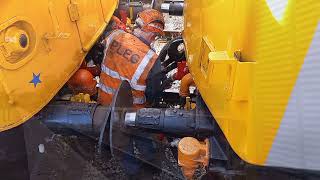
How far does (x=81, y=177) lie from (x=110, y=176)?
0.27 metres

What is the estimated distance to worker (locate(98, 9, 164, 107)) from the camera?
325 centimetres

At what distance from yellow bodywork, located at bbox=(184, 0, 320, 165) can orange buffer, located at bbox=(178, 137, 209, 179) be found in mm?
304

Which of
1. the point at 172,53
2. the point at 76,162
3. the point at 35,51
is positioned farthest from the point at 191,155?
the point at 172,53

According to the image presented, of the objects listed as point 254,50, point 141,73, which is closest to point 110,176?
point 141,73

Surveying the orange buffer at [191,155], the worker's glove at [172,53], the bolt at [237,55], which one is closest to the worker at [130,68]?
the worker's glove at [172,53]

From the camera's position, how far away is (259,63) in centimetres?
140

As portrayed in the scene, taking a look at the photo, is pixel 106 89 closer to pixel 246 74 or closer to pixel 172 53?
pixel 172 53

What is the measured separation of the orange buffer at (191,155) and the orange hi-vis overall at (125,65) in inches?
50.5

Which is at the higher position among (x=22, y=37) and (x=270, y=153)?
(x=22, y=37)

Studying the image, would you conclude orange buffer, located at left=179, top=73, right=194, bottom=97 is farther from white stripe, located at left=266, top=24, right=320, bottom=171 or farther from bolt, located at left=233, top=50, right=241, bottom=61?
white stripe, located at left=266, top=24, right=320, bottom=171

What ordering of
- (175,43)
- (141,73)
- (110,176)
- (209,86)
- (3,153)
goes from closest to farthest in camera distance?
(209,86) < (3,153) < (141,73) < (110,176) < (175,43)

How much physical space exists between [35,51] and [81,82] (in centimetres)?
77

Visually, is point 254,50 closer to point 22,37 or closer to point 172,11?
point 22,37

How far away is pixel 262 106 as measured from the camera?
4.66 feet
